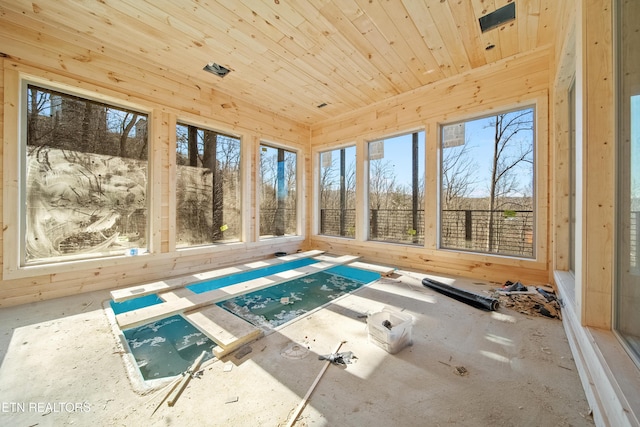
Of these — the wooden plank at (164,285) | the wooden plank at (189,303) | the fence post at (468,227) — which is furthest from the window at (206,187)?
the fence post at (468,227)

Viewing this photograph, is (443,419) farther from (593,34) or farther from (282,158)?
(282,158)

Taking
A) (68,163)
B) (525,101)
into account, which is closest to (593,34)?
(525,101)

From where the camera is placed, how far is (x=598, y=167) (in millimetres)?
1472

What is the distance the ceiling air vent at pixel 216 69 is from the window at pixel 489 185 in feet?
11.3

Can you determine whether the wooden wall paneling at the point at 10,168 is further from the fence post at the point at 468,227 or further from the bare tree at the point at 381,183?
the fence post at the point at 468,227

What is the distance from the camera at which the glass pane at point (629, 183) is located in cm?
127

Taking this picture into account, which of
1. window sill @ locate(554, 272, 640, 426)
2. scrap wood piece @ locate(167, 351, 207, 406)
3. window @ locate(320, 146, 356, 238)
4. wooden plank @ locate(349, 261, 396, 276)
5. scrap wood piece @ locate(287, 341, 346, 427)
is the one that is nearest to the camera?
window sill @ locate(554, 272, 640, 426)

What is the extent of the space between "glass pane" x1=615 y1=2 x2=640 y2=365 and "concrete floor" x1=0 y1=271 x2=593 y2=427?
48 centimetres

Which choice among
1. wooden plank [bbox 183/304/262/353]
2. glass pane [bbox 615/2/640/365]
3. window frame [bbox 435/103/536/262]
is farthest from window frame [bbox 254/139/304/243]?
glass pane [bbox 615/2/640/365]

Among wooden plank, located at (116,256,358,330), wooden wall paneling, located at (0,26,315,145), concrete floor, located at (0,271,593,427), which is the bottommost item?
concrete floor, located at (0,271,593,427)

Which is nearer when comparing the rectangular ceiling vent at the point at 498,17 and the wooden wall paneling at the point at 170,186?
the rectangular ceiling vent at the point at 498,17

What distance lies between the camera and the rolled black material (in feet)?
7.89

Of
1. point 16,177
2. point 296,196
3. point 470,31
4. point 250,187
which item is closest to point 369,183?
point 296,196

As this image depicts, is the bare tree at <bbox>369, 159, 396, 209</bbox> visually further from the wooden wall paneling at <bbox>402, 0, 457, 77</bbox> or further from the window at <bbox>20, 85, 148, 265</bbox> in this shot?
the window at <bbox>20, 85, 148, 265</bbox>
